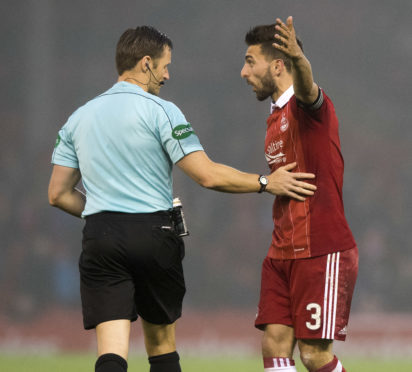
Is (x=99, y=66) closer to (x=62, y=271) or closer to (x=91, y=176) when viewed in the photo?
(x=62, y=271)

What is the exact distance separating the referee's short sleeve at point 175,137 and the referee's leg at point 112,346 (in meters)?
0.78

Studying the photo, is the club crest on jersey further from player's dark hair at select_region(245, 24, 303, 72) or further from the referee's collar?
player's dark hair at select_region(245, 24, 303, 72)

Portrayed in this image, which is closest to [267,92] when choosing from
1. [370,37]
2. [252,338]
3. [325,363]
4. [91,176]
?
[91,176]

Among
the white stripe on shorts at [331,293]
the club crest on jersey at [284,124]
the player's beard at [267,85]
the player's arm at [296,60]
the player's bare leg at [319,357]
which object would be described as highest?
the player's beard at [267,85]

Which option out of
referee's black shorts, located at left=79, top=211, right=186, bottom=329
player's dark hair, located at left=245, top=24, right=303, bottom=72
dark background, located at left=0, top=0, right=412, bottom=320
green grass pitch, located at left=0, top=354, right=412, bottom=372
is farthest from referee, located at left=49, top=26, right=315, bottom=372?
dark background, located at left=0, top=0, right=412, bottom=320

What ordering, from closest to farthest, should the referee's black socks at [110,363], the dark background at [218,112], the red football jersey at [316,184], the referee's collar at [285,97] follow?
the referee's black socks at [110,363], the red football jersey at [316,184], the referee's collar at [285,97], the dark background at [218,112]

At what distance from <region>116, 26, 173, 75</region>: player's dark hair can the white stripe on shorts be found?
1309 mm

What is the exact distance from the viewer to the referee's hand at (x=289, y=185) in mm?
3883

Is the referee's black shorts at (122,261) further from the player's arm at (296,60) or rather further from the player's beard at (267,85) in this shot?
the player's beard at (267,85)

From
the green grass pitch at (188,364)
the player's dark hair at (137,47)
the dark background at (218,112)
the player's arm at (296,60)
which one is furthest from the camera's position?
the dark background at (218,112)

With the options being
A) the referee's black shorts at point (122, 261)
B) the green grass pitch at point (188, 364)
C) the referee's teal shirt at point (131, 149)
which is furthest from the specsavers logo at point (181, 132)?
the green grass pitch at point (188, 364)

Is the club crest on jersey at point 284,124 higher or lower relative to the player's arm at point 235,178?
higher

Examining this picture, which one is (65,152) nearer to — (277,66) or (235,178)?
(235,178)

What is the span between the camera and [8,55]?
11.8m
